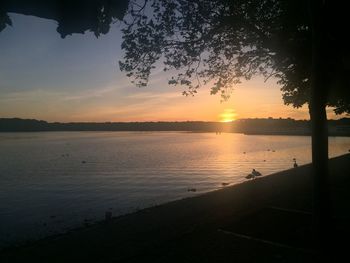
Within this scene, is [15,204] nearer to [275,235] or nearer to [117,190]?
[117,190]

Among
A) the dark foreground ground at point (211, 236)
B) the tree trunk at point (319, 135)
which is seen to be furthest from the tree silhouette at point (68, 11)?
the tree trunk at point (319, 135)

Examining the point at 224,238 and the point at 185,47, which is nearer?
the point at 224,238

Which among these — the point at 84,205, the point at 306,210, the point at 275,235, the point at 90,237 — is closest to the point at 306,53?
the point at 306,210

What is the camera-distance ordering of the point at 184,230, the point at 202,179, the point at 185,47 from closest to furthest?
the point at 184,230 < the point at 185,47 < the point at 202,179

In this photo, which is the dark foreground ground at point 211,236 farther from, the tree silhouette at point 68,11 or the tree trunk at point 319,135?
the tree silhouette at point 68,11

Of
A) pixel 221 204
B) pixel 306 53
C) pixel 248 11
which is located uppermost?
pixel 248 11

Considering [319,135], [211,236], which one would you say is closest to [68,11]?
[319,135]

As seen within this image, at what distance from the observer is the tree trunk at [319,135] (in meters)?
9.22

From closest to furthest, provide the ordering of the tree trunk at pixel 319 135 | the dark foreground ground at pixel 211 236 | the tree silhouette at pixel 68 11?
the tree silhouette at pixel 68 11
the dark foreground ground at pixel 211 236
the tree trunk at pixel 319 135

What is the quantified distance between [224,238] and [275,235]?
4.29ft

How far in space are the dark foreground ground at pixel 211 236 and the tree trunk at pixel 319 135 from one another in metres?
0.46

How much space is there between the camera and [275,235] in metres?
9.98

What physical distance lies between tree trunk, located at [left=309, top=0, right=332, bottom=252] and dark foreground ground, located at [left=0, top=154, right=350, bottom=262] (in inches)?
17.9

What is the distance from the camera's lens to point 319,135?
934cm
